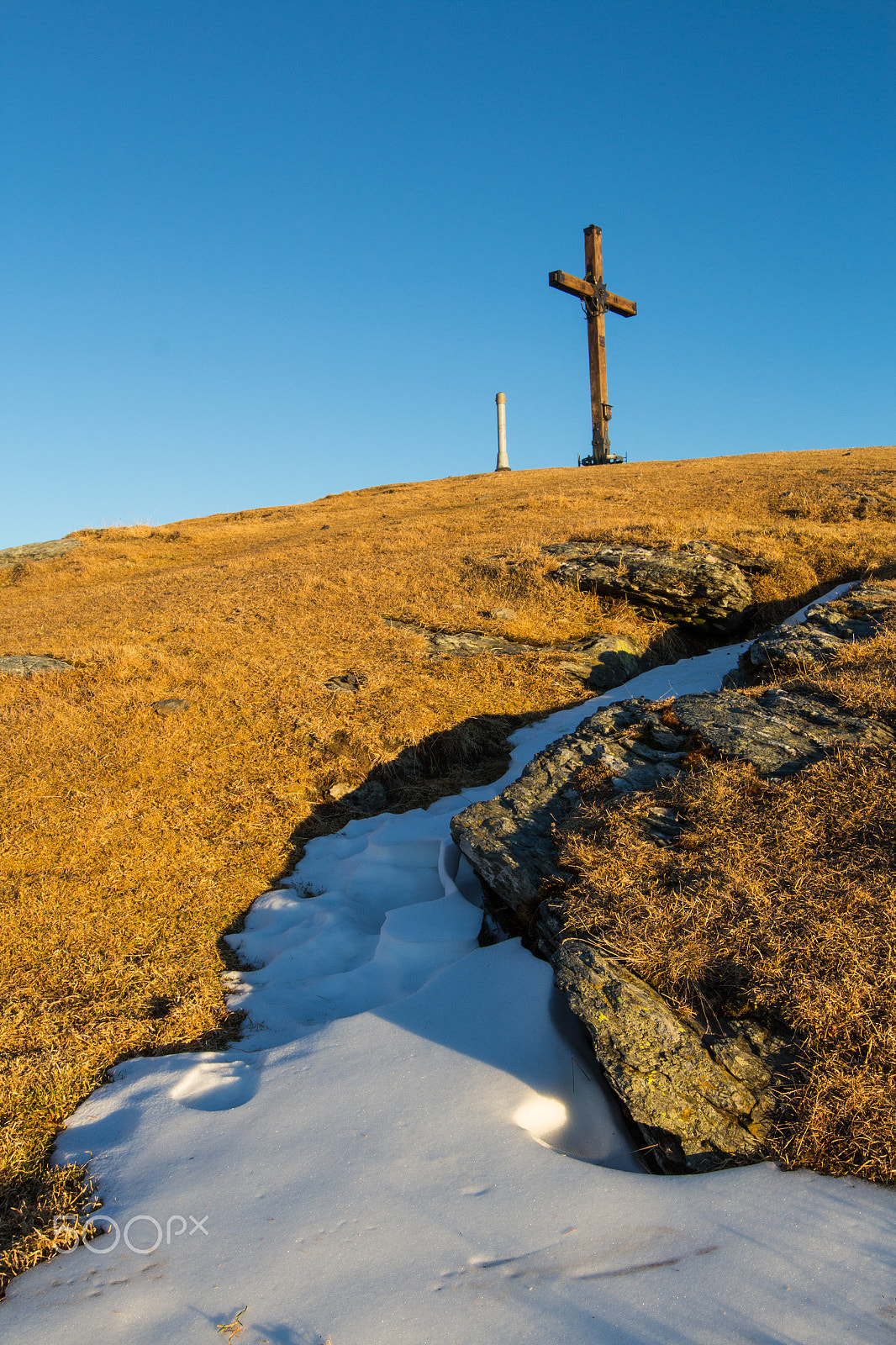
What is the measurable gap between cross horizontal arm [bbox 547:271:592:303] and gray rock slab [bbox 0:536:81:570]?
17.1 metres

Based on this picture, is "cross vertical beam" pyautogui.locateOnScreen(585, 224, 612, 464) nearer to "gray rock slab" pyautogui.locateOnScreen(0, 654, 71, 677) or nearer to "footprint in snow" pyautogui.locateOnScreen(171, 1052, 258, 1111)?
"gray rock slab" pyautogui.locateOnScreen(0, 654, 71, 677)

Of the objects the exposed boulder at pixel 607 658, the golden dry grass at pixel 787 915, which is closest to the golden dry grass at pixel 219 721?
the exposed boulder at pixel 607 658

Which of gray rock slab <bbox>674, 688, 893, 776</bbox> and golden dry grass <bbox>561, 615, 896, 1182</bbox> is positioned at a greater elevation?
gray rock slab <bbox>674, 688, 893, 776</bbox>

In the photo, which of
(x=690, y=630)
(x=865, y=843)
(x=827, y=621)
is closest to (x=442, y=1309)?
(x=865, y=843)

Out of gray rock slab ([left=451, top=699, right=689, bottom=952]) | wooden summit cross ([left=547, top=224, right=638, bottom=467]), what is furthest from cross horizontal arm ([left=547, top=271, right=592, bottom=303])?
gray rock slab ([left=451, top=699, right=689, bottom=952])

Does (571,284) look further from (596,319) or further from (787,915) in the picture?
(787,915)

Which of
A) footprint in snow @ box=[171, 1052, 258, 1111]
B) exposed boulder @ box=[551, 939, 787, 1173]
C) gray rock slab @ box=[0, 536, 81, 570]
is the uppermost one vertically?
gray rock slab @ box=[0, 536, 81, 570]

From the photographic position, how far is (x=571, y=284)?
22.4 metres

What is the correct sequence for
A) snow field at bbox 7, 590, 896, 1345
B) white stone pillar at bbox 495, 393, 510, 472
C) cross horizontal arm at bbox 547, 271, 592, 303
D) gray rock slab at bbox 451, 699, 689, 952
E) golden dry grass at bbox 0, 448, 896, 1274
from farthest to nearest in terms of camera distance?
white stone pillar at bbox 495, 393, 510, 472 → cross horizontal arm at bbox 547, 271, 592, 303 → gray rock slab at bbox 451, 699, 689, 952 → golden dry grass at bbox 0, 448, 896, 1274 → snow field at bbox 7, 590, 896, 1345

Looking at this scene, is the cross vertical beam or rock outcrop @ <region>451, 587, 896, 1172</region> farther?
the cross vertical beam

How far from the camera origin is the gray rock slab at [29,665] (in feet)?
31.6

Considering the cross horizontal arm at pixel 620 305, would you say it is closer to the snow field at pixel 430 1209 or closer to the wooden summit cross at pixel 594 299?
the wooden summit cross at pixel 594 299

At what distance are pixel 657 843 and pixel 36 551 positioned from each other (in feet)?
80.2

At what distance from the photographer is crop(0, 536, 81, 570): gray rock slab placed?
22.5m
